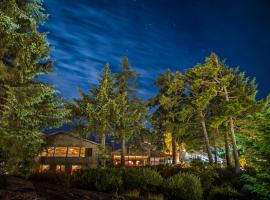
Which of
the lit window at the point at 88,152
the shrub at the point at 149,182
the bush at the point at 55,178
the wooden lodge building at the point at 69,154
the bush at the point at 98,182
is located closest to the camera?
the bush at the point at 55,178

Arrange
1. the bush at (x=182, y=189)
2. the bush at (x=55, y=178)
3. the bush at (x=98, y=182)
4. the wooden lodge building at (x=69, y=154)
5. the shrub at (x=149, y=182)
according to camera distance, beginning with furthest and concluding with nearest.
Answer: the wooden lodge building at (x=69, y=154) < the shrub at (x=149, y=182) < the bush at (x=182, y=189) < the bush at (x=98, y=182) < the bush at (x=55, y=178)

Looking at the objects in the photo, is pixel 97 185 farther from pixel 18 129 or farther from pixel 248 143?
pixel 248 143

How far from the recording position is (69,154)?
31969mm

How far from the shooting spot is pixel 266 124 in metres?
6.29

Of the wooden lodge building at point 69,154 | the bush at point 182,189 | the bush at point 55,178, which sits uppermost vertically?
the wooden lodge building at point 69,154

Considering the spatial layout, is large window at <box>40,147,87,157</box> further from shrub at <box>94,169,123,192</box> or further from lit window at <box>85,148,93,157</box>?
shrub at <box>94,169,123,192</box>

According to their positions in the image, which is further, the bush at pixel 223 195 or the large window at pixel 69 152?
the large window at pixel 69 152

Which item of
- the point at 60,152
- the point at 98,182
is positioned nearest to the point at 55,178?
the point at 98,182

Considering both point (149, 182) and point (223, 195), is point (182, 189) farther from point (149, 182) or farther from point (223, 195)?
point (223, 195)

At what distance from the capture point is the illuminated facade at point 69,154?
1228 inches

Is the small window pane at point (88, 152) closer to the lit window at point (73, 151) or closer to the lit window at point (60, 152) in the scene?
the lit window at point (73, 151)

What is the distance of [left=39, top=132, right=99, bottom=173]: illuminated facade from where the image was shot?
31203 mm

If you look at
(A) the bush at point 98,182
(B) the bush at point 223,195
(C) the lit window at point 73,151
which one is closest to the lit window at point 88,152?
(C) the lit window at point 73,151

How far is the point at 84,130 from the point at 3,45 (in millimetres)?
16586
